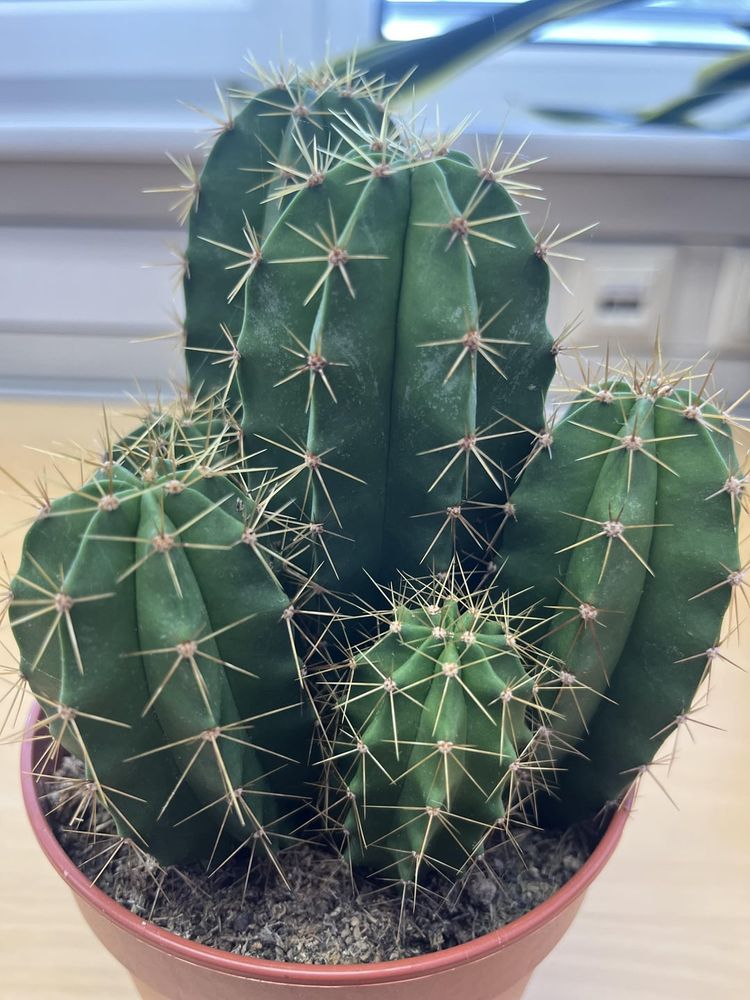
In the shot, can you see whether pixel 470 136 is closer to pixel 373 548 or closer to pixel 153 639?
pixel 373 548

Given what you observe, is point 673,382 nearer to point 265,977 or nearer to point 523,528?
point 523,528

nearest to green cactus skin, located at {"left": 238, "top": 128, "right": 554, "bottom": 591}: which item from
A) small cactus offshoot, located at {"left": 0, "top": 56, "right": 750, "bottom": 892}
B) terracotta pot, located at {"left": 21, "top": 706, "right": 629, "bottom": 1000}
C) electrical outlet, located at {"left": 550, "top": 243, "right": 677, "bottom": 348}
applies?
small cactus offshoot, located at {"left": 0, "top": 56, "right": 750, "bottom": 892}

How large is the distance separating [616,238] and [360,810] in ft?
3.28

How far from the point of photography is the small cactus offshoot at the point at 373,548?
1.19ft

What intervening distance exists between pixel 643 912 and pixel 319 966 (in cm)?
35

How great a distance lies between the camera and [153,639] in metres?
0.35

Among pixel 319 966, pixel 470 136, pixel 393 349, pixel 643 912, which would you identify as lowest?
pixel 643 912

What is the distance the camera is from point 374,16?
1217 mm

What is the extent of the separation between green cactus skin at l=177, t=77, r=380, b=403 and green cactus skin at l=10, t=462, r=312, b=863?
0.15 m

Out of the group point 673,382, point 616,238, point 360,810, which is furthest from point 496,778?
point 616,238

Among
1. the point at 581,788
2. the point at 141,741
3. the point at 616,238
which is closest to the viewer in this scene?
the point at 141,741

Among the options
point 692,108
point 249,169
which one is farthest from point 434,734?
point 692,108

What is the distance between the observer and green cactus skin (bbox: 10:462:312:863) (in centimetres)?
34

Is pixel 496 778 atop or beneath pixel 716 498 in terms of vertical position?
beneath
